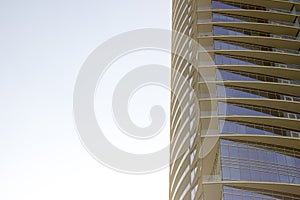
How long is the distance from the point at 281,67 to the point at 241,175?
1545 cm

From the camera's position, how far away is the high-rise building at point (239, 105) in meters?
40.4

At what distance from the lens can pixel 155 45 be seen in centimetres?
Answer: 5538

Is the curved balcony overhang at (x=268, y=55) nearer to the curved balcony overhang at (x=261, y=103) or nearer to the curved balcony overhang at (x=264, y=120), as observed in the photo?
the curved balcony overhang at (x=261, y=103)

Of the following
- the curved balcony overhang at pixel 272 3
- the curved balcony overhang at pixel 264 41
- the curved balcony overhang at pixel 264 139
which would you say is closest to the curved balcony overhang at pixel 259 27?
the curved balcony overhang at pixel 264 41

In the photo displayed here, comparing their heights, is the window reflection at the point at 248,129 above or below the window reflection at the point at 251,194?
above

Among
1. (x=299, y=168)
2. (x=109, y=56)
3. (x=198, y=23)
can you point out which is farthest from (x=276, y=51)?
(x=109, y=56)

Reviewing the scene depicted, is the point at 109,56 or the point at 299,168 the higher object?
the point at 109,56

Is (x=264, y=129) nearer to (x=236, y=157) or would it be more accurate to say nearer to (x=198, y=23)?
(x=236, y=157)

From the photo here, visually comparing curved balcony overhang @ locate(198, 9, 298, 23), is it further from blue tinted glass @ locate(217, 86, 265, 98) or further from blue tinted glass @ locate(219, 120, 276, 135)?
blue tinted glass @ locate(219, 120, 276, 135)

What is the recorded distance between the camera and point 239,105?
4578cm

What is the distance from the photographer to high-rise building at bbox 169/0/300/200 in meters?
40.4

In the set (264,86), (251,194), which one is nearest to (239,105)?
(264,86)

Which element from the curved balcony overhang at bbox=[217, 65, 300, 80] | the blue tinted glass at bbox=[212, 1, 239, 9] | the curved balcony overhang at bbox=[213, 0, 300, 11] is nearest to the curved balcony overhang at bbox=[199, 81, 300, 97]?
the curved balcony overhang at bbox=[217, 65, 300, 80]

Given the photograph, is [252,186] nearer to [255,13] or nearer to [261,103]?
[261,103]
